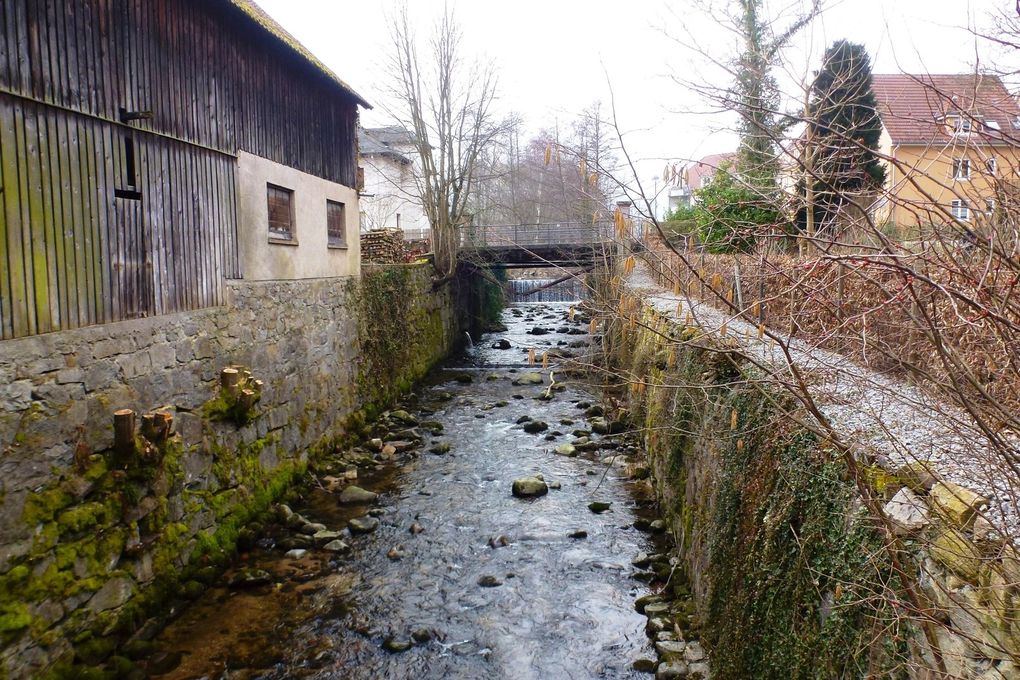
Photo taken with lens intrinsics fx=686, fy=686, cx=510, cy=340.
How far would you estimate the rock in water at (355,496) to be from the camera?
9391 mm

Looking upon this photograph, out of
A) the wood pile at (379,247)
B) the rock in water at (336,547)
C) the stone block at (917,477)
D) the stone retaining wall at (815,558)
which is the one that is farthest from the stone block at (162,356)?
the wood pile at (379,247)

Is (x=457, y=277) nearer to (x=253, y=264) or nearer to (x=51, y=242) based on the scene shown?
(x=253, y=264)

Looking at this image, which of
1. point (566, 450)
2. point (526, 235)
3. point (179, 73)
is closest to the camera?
point (179, 73)

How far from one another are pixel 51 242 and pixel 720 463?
18.9 feet

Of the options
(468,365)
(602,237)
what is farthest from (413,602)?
(468,365)

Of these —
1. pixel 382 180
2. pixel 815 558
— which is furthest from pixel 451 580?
pixel 382 180

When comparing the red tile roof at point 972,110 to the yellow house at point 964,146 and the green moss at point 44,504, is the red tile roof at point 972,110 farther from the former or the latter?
the green moss at point 44,504

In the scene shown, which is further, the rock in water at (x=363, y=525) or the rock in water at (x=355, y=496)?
the rock in water at (x=355, y=496)

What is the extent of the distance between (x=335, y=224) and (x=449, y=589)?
7.44 m

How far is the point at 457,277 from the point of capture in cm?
2311

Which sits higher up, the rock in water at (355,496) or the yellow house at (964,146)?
the yellow house at (964,146)

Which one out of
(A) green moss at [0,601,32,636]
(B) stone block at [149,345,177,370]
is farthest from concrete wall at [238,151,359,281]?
(A) green moss at [0,601,32,636]

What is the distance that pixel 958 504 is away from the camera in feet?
8.92

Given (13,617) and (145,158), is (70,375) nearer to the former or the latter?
(13,617)
